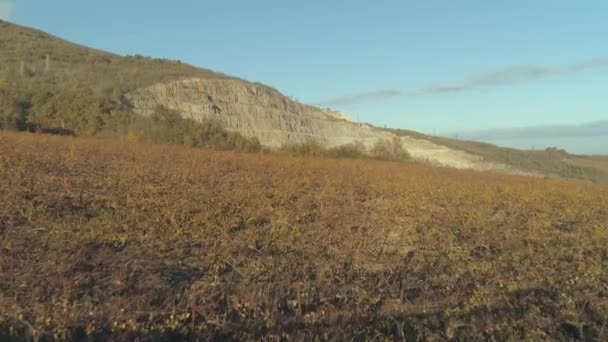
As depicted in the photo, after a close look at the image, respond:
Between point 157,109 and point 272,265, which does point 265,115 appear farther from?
point 272,265

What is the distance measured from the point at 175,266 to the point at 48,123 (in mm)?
25912

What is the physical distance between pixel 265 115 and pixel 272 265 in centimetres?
3782

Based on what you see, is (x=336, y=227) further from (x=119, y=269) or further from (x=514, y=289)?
(x=119, y=269)

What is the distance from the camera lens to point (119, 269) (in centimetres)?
570

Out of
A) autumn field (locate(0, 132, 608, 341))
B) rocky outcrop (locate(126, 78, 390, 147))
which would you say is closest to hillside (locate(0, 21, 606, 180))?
rocky outcrop (locate(126, 78, 390, 147))

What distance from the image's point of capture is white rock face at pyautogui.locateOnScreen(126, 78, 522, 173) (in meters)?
Answer: 38.3

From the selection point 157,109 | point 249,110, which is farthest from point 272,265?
point 249,110

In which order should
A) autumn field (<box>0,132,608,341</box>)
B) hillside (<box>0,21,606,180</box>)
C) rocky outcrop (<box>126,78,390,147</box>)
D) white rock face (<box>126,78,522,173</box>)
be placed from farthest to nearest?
white rock face (<box>126,78,522,173</box>), rocky outcrop (<box>126,78,390,147</box>), hillside (<box>0,21,606,180</box>), autumn field (<box>0,132,608,341</box>)

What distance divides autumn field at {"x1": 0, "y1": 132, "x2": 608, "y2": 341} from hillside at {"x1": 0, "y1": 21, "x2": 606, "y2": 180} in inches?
698

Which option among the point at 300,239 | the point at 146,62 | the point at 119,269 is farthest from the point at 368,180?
the point at 146,62

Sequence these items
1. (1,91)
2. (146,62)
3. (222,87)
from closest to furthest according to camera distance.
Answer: (1,91)
(222,87)
(146,62)

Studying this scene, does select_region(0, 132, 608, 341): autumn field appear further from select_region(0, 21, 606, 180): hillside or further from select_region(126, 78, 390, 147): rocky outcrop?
select_region(126, 78, 390, 147): rocky outcrop

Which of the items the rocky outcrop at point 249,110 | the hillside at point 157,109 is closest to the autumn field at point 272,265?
the hillside at point 157,109

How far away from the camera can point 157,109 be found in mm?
33312
